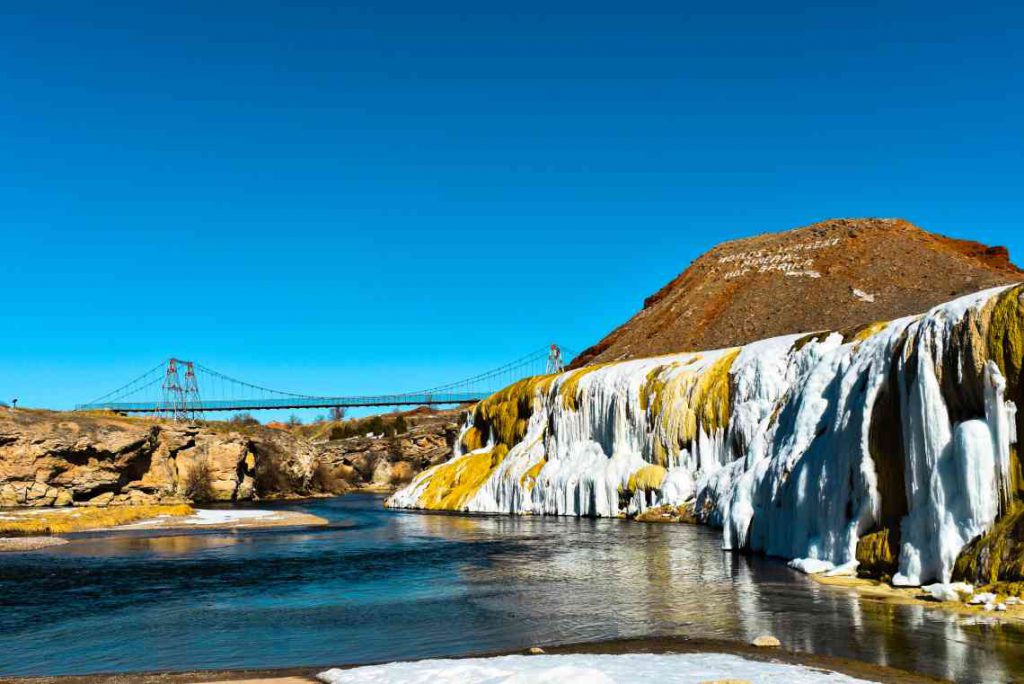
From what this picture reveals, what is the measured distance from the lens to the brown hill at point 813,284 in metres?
87.2

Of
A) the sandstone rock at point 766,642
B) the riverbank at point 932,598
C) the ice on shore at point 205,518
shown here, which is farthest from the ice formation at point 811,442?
the ice on shore at point 205,518

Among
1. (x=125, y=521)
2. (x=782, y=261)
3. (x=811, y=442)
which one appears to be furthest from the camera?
(x=782, y=261)

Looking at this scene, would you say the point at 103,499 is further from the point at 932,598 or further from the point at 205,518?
the point at 932,598

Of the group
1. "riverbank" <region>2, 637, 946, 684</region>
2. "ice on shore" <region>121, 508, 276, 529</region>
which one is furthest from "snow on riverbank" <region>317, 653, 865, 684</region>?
"ice on shore" <region>121, 508, 276, 529</region>

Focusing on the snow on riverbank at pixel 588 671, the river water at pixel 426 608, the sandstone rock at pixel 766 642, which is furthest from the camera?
the river water at pixel 426 608

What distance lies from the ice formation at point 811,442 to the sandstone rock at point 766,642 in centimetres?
673

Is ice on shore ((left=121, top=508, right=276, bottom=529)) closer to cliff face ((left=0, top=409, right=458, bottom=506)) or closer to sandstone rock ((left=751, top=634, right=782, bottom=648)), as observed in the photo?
cliff face ((left=0, top=409, right=458, bottom=506))

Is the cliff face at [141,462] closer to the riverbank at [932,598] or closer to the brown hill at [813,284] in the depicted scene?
the brown hill at [813,284]

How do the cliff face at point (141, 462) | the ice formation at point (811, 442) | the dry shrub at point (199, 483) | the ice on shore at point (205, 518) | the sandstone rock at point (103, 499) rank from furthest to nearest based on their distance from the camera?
the dry shrub at point (199, 483)
the sandstone rock at point (103, 499)
the cliff face at point (141, 462)
the ice on shore at point (205, 518)
the ice formation at point (811, 442)

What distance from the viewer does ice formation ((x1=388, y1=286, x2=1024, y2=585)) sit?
20.0 metres

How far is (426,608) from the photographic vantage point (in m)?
Result: 21.7

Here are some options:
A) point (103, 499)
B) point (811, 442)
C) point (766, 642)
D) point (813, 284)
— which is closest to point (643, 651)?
point (766, 642)

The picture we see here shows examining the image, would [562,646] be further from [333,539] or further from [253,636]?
[333,539]

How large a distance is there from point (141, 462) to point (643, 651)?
77636 mm
